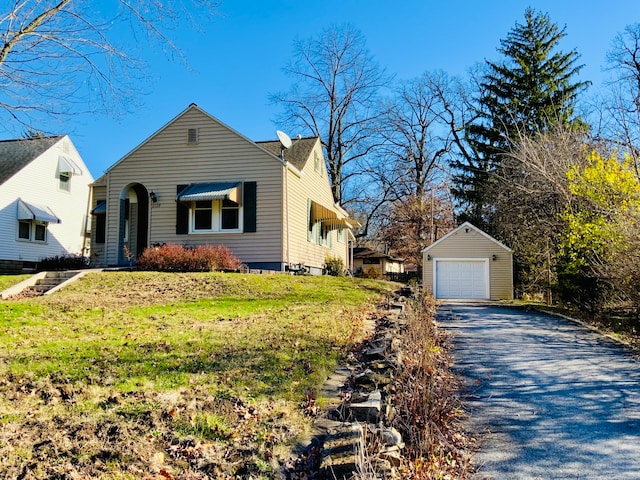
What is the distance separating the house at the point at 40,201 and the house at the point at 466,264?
16.0 m

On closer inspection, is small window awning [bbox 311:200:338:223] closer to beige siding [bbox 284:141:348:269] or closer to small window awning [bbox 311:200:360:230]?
small window awning [bbox 311:200:360:230]

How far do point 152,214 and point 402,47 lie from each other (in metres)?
10.4

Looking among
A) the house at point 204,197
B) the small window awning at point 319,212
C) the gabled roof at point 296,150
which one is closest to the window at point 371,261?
the small window awning at point 319,212

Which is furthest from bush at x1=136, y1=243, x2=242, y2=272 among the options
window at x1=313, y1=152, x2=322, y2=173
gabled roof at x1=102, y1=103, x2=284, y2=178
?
window at x1=313, y1=152, x2=322, y2=173

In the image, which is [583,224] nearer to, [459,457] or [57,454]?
[459,457]

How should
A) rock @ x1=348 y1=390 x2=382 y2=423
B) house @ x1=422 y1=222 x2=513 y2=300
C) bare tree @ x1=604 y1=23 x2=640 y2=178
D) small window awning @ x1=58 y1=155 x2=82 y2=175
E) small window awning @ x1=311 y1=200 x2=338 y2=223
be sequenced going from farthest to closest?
1. small window awning @ x1=58 y1=155 x2=82 y2=175
2. house @ x1=422 y1=222 x2=513 y2=300
3. small window awning @ x1=311 y1=200 x2=338 y2=223
4. bare tree @ x1=604 y1=23 x2=640 y2=178
5. rock @ x1=348 y1=390 x2=382 y2=423

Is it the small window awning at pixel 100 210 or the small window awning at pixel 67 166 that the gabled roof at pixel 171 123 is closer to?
the small window awning at pixel 100 210

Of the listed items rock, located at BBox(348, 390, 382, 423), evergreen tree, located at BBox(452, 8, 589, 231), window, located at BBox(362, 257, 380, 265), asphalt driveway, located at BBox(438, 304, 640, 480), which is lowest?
asphalt driveway, located at BBox(438, 304, 640, 480)

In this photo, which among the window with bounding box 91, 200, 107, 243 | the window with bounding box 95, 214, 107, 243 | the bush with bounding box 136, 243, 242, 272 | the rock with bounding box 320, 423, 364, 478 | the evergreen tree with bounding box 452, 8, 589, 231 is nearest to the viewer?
the rock with bounding box 320, 423, 364, 478

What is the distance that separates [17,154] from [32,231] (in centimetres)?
376

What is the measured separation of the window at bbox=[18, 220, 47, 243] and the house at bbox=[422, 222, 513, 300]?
59.1 ft

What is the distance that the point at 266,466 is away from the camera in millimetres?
3311

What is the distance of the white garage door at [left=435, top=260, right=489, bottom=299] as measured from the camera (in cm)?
2286

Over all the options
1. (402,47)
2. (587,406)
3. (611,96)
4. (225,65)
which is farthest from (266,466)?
(402,47)
